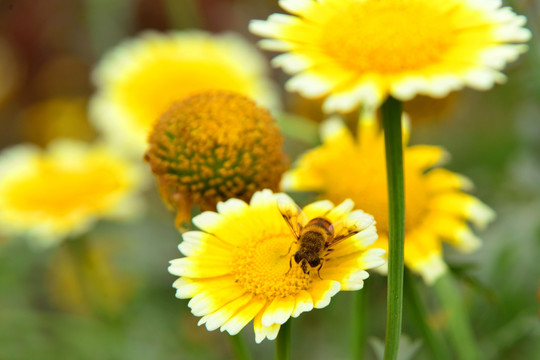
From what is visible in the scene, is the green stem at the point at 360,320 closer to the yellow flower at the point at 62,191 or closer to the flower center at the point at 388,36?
the flower center at the point at 388,36

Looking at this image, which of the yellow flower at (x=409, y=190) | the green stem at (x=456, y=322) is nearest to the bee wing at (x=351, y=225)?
the yellow flower at (x=409, y=190)

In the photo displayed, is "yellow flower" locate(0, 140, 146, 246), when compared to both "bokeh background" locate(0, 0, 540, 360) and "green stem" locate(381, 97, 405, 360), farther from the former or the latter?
"green stem" locate(381, 97, 405, 360)

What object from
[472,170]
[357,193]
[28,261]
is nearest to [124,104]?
[28,261]

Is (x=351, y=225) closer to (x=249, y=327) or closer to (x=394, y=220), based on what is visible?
(x=394, y=220)

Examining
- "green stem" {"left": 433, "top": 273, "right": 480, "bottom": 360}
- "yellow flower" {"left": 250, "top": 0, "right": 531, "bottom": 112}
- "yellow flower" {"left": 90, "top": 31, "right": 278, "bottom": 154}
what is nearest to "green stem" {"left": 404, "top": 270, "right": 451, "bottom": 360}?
"green stem" {"left": 433, "top": 273, "right": 480, "bottom": 360}

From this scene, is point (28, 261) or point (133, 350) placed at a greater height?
point (28, 261)

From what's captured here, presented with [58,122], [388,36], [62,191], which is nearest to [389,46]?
[388,36]

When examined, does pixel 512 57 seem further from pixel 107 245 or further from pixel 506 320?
pixel 107 245
